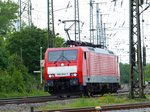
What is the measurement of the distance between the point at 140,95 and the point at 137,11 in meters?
4.76

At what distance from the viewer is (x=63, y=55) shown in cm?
3031

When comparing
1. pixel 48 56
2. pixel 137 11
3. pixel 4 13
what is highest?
pixel 4 13

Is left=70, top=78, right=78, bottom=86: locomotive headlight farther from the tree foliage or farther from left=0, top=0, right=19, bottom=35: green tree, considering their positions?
left=0, top=0, right=19, bottom=35: green tree

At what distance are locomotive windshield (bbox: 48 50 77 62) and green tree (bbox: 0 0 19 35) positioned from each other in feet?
155

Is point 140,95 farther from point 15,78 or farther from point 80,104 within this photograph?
point 15,78

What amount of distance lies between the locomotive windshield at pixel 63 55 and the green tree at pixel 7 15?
47.3m

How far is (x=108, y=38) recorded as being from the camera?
8400 cm

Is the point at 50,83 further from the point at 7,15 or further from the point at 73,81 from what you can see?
the point at 7,15

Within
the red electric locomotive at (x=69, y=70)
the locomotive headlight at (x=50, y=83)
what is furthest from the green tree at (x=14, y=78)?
the locomotive headlight at (x=50, y=83)

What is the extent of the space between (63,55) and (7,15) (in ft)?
164

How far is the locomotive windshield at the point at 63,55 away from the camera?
3014 centimetres

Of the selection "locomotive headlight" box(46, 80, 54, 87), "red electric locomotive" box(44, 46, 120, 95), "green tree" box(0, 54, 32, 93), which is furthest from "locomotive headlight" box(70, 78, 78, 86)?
"green tree" box(0, 54, 32, 93)

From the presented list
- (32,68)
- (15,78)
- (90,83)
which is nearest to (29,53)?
(32,68)

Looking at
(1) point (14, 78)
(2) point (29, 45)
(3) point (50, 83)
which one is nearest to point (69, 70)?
(3) point (50, 83)
